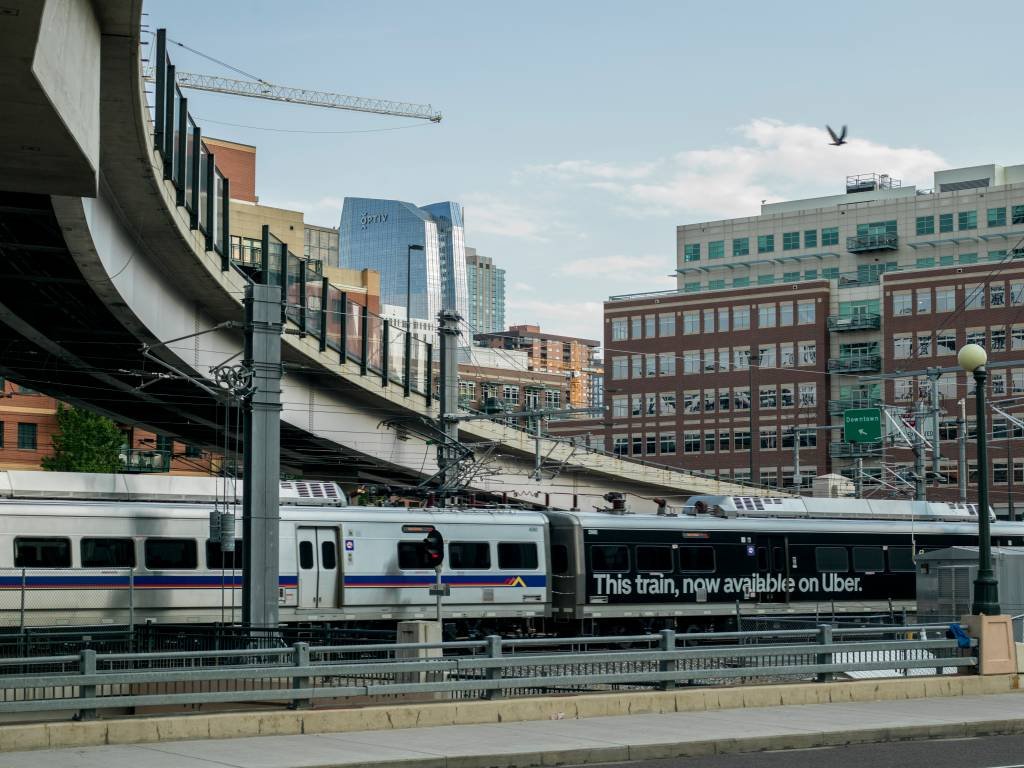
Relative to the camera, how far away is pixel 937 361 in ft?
342

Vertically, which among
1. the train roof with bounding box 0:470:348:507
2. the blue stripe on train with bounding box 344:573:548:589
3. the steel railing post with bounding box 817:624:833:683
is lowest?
the steel railing post with bounding box 817:624:833:683

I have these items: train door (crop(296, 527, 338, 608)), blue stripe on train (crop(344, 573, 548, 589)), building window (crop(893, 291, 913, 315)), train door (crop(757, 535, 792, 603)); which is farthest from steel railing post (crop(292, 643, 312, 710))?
building window (crop(893, 291, 913, 315))

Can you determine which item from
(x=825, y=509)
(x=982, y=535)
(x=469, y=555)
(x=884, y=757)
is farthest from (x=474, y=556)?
(x=884, y=757)

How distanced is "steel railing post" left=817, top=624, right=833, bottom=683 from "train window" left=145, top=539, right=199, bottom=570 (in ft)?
50.8

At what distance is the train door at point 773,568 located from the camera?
40.6m

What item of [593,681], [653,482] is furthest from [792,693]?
[653,482]

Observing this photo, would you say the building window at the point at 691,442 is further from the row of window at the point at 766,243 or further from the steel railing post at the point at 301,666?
the steel railing post at the point at 301,666

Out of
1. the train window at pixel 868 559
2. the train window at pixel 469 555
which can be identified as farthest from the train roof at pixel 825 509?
the train window at pixel 469 555

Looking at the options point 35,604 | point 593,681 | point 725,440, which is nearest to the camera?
point 593,681

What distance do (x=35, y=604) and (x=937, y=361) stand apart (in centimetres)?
8285

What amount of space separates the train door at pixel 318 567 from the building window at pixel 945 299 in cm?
7810

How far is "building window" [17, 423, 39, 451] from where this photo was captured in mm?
89125

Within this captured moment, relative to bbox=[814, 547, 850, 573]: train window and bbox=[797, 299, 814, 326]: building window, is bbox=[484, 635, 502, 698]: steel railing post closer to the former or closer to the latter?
bbox=[814, 547, 850, 573]: train window

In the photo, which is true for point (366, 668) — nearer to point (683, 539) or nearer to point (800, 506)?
point (683, 539)
